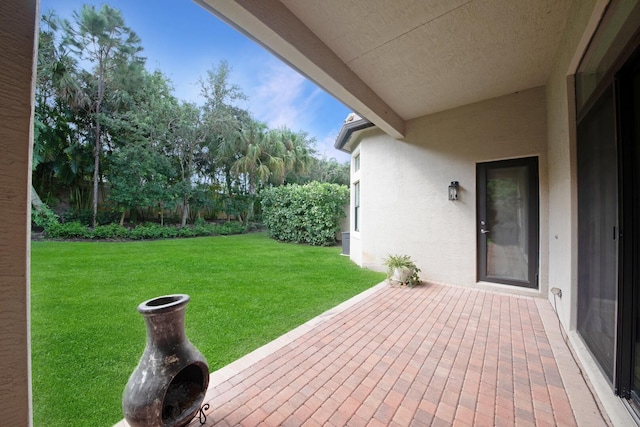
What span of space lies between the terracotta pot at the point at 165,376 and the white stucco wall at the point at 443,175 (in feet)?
15.1

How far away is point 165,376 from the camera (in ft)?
4.52

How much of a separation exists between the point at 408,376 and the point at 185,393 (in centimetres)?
174

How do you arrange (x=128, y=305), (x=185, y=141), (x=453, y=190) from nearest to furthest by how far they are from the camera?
(x=128, y=305), (x=453, y=190), (x=185, y=141)

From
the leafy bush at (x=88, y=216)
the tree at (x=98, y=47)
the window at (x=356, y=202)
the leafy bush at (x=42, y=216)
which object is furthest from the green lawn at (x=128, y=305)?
the tree at (x=98, y=47)

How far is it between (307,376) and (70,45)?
879cm

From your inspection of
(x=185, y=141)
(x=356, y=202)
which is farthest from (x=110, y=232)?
(x=356, y=202)

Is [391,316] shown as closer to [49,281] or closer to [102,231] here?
[49,281]

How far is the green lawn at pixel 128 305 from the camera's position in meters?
1.98

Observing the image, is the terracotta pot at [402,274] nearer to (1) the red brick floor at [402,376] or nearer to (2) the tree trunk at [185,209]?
(1) the red brick floor at [402,376]

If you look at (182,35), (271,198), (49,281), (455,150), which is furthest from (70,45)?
(455,150)

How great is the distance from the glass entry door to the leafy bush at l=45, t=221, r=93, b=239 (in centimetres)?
940

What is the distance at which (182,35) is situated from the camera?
528 cm

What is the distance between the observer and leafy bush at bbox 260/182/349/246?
9703 mm

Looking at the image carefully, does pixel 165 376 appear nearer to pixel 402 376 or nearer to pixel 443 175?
pixel 402 376
